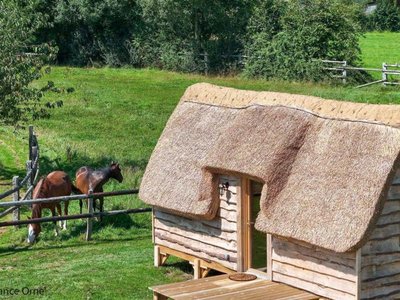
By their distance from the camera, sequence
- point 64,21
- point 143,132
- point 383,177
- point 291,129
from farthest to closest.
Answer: point 64,21 < point 143,132 < point 291,129 < point 383,177

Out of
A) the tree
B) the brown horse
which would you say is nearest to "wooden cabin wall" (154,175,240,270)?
the brown horse

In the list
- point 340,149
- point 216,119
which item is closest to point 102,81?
point 216,119

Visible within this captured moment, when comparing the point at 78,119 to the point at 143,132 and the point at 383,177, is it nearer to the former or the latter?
the point at 143,132

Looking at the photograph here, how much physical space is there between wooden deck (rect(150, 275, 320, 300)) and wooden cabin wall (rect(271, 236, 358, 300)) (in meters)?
0.16

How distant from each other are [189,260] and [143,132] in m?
17.1

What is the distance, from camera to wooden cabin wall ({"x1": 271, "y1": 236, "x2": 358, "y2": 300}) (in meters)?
→ 13.7

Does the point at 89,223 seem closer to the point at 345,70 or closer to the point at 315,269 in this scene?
the point at 315,269

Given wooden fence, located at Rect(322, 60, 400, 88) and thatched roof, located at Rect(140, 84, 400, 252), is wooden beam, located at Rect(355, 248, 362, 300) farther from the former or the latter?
wooden fence, located at Rect(322, 60, 400, 88)

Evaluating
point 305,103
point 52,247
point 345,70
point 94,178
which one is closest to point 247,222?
point 305,103

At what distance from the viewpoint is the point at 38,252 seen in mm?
19906

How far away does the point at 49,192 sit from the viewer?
21281 millimetres

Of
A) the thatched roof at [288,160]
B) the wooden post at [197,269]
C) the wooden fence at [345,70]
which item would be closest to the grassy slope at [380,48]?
the wooden fence at [345,70]

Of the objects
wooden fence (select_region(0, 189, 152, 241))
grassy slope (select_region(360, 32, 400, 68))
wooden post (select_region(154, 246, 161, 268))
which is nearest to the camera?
wooden post (select_region(154, 246, 161, 268))

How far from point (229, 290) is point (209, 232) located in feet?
6.86
